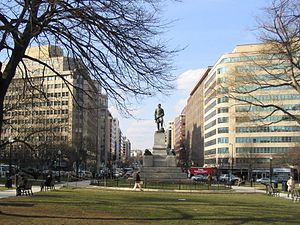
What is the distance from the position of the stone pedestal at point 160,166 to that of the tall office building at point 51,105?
9024 mm

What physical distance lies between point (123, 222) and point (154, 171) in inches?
1507

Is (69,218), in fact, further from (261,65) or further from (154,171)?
(154,171)

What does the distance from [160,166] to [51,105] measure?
14102 mm

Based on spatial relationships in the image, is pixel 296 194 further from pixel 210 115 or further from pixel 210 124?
pixel 210 115

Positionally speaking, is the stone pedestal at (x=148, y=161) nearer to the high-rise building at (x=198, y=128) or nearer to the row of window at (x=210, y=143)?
the row of window at (x=210, y=143)

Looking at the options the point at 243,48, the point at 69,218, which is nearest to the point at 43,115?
the point at 69,218

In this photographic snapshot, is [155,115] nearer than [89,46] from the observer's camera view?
No

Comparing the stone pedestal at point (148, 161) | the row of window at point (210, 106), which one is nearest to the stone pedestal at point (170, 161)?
the stone pedestal at point (148, 161)

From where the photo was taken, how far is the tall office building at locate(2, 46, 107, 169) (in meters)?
15.8

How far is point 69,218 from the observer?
15.1 m

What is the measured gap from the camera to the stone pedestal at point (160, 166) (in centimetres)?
5153

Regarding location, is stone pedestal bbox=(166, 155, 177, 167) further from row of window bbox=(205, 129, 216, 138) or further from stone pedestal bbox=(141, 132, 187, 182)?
row of window bbox=(205, 129, 216, 138)

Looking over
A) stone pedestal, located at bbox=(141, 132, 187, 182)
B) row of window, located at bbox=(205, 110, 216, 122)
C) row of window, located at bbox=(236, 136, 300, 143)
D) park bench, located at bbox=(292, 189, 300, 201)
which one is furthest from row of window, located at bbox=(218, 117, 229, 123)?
park bench, located at bbox=(292, 189, 300, 201)

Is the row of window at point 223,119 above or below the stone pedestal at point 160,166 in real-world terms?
above
